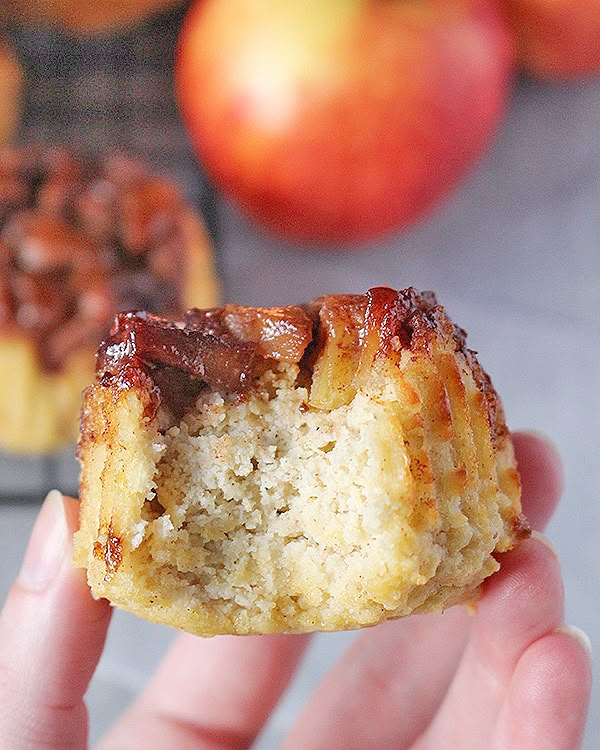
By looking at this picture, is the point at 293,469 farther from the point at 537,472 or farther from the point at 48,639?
the point at 537,472

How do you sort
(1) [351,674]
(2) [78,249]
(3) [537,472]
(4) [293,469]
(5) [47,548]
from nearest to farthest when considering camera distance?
(4) [293,469] → (5) [47,548] → (3) [537,472] → (1) [351,674] → (2) [78,249]

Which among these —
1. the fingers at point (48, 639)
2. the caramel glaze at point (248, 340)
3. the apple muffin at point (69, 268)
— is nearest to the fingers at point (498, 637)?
the caramel glaze at point (248, 340)

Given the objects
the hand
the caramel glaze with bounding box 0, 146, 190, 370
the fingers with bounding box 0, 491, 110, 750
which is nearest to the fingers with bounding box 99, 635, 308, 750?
the hand

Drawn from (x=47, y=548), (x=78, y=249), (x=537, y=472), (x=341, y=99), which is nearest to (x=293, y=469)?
(x=47, y=548)

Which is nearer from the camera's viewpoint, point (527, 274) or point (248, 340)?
point (248, 340)

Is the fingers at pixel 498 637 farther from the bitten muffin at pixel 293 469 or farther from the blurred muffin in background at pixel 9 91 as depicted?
the blurred muffin in background at pixel 9 91

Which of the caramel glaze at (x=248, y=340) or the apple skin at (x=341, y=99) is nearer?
the caramel glaze at (x=248, y=340)

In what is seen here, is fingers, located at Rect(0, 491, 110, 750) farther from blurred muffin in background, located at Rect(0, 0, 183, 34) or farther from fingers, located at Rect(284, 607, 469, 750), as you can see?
blurred muffin in background, located at Rect(0, 0, 183, 34)
